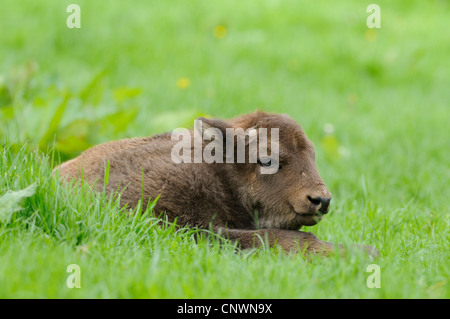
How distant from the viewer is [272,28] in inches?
558

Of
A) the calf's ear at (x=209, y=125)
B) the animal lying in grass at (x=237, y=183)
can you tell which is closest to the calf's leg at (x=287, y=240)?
the animal lying in grass at (x=237, y=183)

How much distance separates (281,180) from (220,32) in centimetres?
935

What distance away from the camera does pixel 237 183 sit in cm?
492

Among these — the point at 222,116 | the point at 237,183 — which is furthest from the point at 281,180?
the point at 222,116

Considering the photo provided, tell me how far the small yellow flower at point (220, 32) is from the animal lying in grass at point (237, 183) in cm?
877

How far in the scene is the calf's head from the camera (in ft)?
15.3

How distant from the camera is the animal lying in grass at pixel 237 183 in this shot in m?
4.68

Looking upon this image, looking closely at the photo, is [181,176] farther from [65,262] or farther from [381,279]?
[381,279]

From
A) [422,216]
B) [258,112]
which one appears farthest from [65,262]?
[422,216]

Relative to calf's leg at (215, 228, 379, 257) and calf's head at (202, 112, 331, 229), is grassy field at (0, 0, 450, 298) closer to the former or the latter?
calf's leg at (215, 228, 379, 257)

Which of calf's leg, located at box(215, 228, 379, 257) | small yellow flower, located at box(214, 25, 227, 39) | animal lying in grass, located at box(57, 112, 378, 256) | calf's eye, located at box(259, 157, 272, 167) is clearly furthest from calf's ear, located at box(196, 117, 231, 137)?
small yellow flower, located at box(214, 25, 227, 39)

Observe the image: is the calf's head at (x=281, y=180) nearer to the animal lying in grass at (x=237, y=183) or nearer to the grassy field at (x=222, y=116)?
the animal lying in grass at (x=237, y=183)
